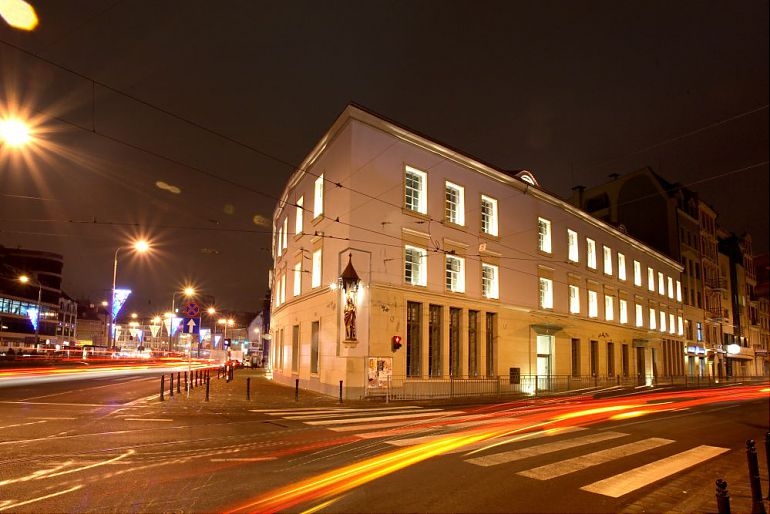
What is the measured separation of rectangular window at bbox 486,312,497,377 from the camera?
29025 mm

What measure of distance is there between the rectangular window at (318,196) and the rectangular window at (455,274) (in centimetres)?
747

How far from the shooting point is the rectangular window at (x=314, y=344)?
1056 inches

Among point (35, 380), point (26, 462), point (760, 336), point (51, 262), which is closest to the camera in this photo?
point (26, 462)

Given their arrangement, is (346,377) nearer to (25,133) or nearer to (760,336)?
(25,133)

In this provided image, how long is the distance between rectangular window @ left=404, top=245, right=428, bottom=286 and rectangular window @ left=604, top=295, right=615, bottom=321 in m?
22.1

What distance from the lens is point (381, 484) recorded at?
25.0 feet

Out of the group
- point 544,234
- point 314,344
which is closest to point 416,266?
point 314,344

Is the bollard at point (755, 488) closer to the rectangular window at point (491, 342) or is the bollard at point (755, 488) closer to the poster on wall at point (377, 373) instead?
the poster on wall at point (377, 373)

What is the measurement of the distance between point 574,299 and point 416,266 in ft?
56.6

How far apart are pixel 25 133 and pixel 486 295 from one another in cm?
2320

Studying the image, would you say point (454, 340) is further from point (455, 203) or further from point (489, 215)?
point (489, 215)

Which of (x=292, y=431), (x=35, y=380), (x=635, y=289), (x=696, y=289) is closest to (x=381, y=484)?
(x=292, y=431)

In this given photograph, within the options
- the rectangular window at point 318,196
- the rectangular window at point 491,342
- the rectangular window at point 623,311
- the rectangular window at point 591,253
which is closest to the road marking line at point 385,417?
the rectangular window at point 491,342

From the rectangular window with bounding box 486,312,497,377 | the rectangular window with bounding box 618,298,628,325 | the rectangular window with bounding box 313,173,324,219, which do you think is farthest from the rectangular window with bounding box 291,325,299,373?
the rectangular window with bounding box 618,298,628,325
